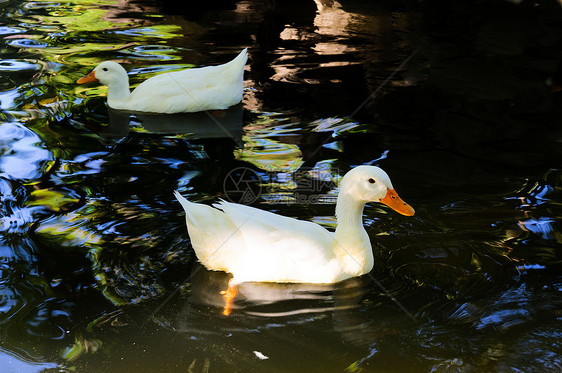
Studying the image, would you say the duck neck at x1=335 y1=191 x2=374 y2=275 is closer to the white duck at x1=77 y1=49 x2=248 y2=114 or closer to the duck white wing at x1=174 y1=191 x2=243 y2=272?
the duck white wing at x1=174 y1=191 x2=243 y2=272

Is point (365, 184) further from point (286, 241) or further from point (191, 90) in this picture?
point (191, 90)

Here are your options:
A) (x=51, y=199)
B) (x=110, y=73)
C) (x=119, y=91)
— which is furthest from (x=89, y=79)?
(x=51, y=199)

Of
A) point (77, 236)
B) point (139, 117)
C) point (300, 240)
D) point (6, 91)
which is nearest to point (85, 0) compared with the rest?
point (6, 91)

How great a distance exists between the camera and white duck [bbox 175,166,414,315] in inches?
192

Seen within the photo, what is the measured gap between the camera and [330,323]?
4.52 m

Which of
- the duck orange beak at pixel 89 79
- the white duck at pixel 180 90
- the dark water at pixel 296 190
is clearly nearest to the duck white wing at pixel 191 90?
the white duck at pixel 180 90

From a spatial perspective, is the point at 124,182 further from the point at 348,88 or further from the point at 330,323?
the point at 348,88

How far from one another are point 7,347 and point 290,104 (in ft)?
16.3

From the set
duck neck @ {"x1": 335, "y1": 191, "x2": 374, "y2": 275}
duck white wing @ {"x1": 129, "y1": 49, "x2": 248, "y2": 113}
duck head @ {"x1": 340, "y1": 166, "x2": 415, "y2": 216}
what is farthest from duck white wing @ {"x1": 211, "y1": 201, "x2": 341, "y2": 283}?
duck white wing @ {"x1": 129, "y1": 49, "x2": 248, "y2": 113}

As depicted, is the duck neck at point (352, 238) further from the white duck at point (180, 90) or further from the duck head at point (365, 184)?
the white duck at point (180, 90)

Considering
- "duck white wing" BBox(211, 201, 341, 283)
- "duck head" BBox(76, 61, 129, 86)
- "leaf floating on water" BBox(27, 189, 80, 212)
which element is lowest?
"leaf floating on water" BBox(27, 189, 80, 212)

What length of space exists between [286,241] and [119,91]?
4256 millimetres

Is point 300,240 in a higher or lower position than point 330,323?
higher

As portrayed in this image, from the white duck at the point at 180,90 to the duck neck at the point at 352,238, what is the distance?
3.64 metres
